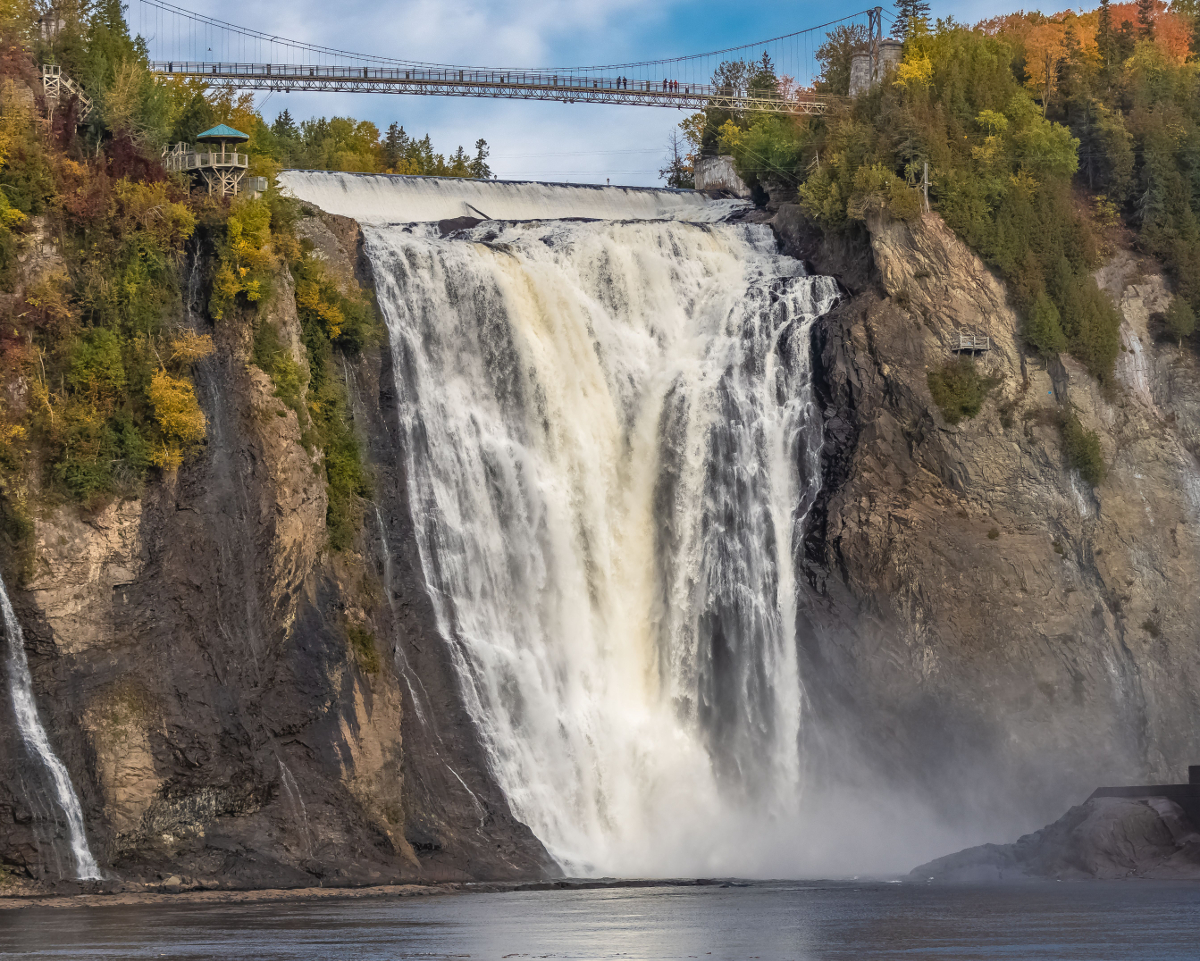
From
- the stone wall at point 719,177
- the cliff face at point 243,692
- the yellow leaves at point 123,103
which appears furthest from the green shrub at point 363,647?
the stone wall at point 719,177

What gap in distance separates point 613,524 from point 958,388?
51.3 ft

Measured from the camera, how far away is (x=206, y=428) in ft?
160

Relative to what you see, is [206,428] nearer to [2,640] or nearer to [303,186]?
[2,640]

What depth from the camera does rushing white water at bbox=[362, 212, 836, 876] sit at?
52406 millimetres

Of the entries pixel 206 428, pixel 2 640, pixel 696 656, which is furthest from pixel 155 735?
pixel 696 656

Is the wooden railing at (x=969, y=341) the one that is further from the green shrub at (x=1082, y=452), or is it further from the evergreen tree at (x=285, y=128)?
the evergreen tree at (x=285, y=128)

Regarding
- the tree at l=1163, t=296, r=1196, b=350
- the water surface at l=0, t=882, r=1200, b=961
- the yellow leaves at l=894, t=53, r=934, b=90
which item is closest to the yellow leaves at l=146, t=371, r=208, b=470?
the water surface at l=0, t=882, r=1200, b=961

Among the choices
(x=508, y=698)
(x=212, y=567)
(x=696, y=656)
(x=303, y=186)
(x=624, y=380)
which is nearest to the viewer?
(x=212, y=567)

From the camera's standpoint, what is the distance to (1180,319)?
68062 millimetres

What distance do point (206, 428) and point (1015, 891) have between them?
2742 cm

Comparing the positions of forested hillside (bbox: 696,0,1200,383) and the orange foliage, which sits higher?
the orange foliage

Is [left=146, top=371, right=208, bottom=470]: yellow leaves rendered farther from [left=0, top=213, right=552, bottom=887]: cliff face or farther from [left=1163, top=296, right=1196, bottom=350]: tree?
[left=1163, top=296, right=1196, bottom=350]: tree

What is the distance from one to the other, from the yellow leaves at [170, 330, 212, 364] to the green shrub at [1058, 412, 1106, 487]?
34211 mm

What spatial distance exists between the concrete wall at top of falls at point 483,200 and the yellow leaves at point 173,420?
1977 centimetres
